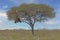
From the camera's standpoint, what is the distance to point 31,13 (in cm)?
3516

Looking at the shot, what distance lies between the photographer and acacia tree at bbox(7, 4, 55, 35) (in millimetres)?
35156

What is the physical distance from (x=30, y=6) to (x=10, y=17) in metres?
5.06

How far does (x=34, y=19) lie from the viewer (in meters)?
35.4

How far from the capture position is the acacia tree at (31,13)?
35.2m
